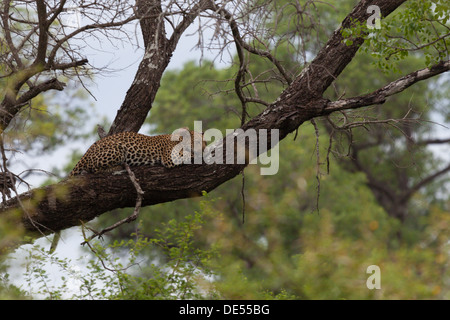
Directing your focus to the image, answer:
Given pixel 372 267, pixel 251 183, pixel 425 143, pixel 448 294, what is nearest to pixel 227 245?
pixel 372 267

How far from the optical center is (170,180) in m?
6.36

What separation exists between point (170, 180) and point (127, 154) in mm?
549

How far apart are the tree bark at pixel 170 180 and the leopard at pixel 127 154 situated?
13 cm

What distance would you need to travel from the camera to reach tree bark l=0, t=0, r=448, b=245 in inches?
242

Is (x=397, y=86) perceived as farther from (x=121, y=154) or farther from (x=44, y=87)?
(x=44, y=87)

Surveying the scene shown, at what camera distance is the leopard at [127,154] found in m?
6.44

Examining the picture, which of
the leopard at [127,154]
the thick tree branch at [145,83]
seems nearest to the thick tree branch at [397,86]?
the leopard at [127,154]

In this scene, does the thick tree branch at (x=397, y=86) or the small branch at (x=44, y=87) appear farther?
the small branch at (x=44, y=87)

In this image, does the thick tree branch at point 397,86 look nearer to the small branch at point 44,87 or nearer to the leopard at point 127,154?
the leopard at point 127,154

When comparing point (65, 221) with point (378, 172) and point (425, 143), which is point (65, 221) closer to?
point (425, 143)

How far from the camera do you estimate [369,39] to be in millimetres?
6031

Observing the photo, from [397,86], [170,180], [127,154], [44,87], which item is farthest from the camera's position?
[44,87]

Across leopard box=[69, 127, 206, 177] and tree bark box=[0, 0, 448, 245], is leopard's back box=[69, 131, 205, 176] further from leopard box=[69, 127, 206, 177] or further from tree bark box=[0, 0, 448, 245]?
tree bark box=[0, 0, 448, 245]

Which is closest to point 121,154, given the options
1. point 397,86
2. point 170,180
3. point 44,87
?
point 170,180
